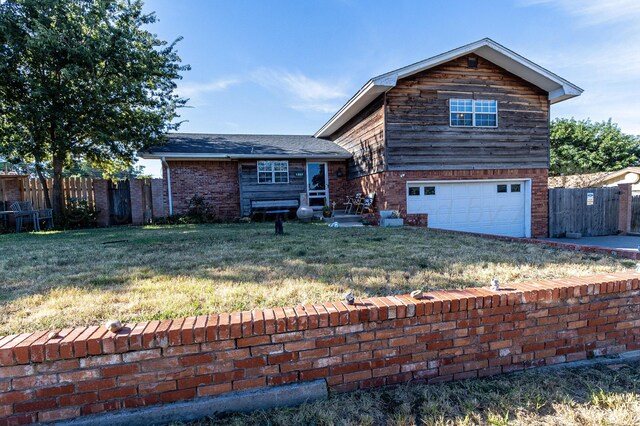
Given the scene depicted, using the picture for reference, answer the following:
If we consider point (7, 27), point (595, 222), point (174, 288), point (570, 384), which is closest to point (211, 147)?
point (7, 27)

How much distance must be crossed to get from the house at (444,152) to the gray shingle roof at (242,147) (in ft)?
0.28

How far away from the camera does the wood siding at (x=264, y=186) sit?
12.5 metres

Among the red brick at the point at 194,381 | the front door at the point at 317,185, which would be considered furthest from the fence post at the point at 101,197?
the red brick at the point at 194,381

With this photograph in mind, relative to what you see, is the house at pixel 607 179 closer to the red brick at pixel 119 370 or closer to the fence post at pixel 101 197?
the red brick at pixel 119 370

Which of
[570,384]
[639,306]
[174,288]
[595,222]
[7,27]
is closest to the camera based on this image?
[570,384]

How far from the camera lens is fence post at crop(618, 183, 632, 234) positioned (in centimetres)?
1138

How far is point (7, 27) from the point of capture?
950 centimetres

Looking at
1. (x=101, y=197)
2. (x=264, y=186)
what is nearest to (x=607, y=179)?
(x=264, y=186)

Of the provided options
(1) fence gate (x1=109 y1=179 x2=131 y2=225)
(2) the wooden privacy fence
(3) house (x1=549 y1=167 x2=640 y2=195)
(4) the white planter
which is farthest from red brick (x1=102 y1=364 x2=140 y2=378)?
(3) house (x1=549 y1=167 x2=640 y2=195)

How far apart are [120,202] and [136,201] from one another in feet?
2.29

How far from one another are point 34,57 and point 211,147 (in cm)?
607

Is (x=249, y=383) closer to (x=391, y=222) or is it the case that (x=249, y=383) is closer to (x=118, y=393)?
(x=118, y=393)

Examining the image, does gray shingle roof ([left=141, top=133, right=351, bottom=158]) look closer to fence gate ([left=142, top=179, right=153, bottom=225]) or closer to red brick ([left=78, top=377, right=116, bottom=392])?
fence gate ([left=142, top=179, right=153, bottom=225])

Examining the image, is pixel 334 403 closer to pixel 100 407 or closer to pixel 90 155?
pixel 100 407
